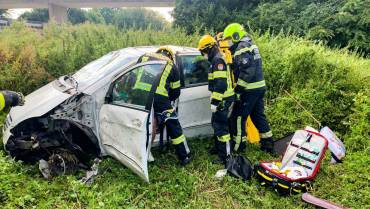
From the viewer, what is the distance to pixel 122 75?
405 centimetres

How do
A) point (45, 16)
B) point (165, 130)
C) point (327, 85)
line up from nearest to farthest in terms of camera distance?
point (165, 130) < point (327, 85) < point (45, 16)

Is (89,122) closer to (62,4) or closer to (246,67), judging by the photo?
(246,67)

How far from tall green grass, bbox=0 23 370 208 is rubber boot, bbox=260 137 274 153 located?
0.14m

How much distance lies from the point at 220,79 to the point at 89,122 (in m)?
1.88

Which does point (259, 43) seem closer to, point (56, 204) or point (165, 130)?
point (165, 130)

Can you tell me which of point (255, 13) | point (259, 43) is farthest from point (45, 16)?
point (259, 43)

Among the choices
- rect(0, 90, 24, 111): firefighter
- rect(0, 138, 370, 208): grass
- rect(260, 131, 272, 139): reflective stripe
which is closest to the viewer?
rect(0, 90, 24, 111): firefighter

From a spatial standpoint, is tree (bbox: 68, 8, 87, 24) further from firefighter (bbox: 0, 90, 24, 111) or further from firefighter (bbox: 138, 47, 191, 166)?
firefighter (bbox: 0, 90, 24, 111)

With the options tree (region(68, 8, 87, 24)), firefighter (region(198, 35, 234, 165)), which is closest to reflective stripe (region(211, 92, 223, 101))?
firefighter (region(198, 35, 234, 165))

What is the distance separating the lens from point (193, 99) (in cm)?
479

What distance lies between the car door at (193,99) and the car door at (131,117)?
2.80 ft

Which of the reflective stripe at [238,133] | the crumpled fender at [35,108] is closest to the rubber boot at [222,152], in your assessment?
the reflective stripe at [238,133]

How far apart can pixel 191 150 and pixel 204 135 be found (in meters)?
0.37

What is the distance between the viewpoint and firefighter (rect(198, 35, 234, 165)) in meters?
4.29
